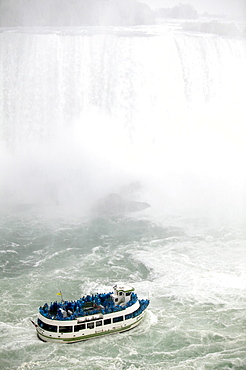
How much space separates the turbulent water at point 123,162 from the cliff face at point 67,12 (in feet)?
4.35

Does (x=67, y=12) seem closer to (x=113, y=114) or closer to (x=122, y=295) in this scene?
(x=113, y=114)

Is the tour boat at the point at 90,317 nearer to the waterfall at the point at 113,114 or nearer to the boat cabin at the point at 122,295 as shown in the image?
the boat cabin at the point at 122,295

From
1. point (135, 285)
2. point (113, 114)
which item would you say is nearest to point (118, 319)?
point (135, 285)

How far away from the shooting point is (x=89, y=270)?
1573cm

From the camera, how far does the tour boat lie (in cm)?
1155

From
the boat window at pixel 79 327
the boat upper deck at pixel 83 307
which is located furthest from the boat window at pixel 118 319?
the boat window at pixel 79 327

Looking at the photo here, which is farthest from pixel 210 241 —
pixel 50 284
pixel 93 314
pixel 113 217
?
pixel 93 314

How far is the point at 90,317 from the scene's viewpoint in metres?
11.8

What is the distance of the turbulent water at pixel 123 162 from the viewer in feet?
51.4

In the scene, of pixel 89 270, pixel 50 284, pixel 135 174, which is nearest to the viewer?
pixel 50 284

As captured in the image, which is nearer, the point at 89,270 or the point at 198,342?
the point at 198,342

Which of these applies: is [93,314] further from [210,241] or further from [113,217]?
[113,217]

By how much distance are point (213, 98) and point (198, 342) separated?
691 inches

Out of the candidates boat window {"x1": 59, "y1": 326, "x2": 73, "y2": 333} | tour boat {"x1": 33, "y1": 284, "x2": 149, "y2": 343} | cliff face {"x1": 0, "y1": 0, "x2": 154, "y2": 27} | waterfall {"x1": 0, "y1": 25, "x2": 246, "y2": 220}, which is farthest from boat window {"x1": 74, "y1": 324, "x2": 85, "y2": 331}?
cliff face {"x1": 0, "y1": 0, "x2": 154, "y2": 27}
